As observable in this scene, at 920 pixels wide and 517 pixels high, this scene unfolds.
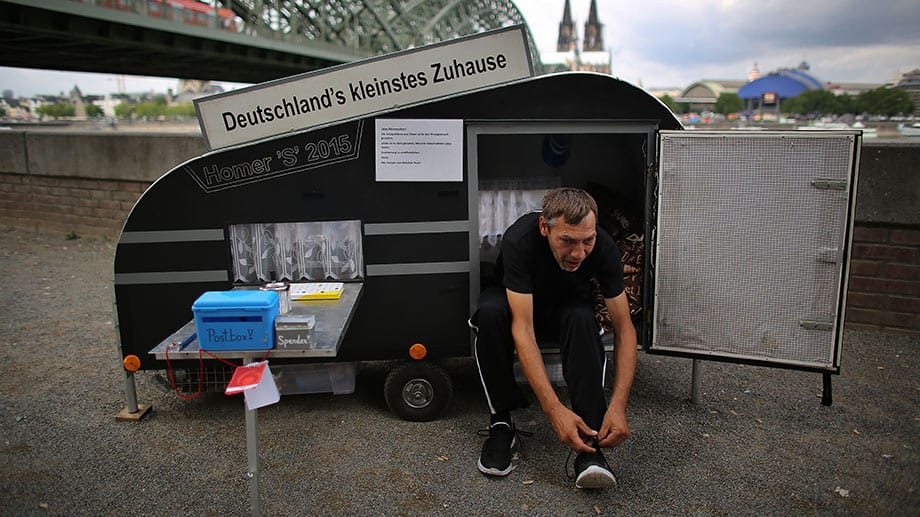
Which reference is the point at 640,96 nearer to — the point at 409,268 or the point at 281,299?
the point at 409,268

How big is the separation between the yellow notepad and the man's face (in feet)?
4.22

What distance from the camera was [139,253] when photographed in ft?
11.5

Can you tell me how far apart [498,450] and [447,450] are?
13.5 inches

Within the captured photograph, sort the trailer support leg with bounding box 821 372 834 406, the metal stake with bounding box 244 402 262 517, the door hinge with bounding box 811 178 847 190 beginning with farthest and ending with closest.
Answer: the trailer support leg with bounding box 821 372 834 406 < the door hinge with bounding box 811 178 847 190 < the metal stake with bounding box 244 402 262 517

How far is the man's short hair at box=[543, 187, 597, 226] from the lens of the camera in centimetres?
288

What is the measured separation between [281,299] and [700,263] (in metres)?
2.37

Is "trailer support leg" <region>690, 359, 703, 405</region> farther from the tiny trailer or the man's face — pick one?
the man's face

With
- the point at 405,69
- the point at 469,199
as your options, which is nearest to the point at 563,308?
the point at 469,199

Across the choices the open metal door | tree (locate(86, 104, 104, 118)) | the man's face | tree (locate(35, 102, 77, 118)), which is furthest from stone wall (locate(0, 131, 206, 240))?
tree (locate(86, 104, 104, 118))

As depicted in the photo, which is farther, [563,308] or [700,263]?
[700,263]

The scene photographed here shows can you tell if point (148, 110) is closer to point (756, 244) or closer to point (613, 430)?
point (756, 244)

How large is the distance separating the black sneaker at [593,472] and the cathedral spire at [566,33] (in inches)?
5737

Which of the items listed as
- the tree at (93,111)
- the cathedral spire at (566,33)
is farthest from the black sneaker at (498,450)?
the cathedral spire at (566,33)

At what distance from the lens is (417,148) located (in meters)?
3.48
